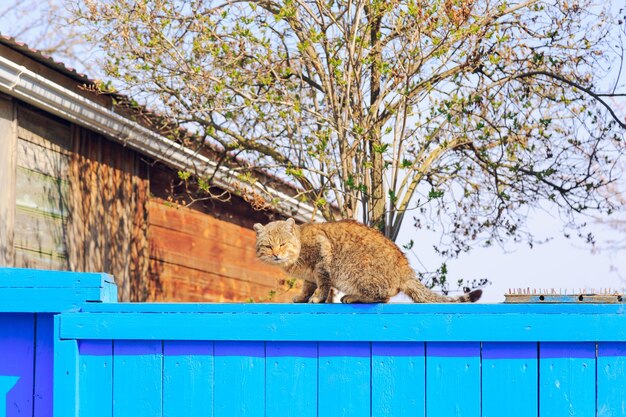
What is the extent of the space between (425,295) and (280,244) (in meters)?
0.98

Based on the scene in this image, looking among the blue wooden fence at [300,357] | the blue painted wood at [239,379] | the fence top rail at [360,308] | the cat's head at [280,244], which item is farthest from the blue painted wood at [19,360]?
the cat's head at [280,244]

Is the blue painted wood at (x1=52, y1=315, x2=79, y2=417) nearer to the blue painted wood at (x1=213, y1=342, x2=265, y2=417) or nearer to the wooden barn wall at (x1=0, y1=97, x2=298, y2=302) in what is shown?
the blue painted wood at (x1=213, y1=342, x2=265, y2=417)

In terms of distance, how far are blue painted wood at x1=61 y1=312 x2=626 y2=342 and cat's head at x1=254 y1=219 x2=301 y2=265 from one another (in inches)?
41.6

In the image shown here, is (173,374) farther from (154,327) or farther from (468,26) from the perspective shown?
(468,26)

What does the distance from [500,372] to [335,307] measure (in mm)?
857

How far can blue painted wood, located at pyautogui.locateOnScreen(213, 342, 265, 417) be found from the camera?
4676mm

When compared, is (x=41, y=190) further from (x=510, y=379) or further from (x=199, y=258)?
(x=510, y=379)

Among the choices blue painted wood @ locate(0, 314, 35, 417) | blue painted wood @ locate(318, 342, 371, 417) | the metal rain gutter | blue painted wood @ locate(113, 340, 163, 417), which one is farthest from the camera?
the metal rain gutter

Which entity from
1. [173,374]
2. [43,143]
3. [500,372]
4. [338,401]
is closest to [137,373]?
[173,374]

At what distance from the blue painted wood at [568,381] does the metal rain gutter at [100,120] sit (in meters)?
A: 4.15

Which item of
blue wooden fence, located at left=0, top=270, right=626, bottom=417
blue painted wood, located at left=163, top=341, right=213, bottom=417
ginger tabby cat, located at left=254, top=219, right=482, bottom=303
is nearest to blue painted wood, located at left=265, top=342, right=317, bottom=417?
blue wooden fence, located at left=0, top=270, right=626, bottom=417

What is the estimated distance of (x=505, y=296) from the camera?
474 cm

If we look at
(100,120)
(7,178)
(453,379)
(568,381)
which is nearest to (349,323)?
(453,379)

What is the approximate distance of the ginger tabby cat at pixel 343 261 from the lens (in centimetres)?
514
